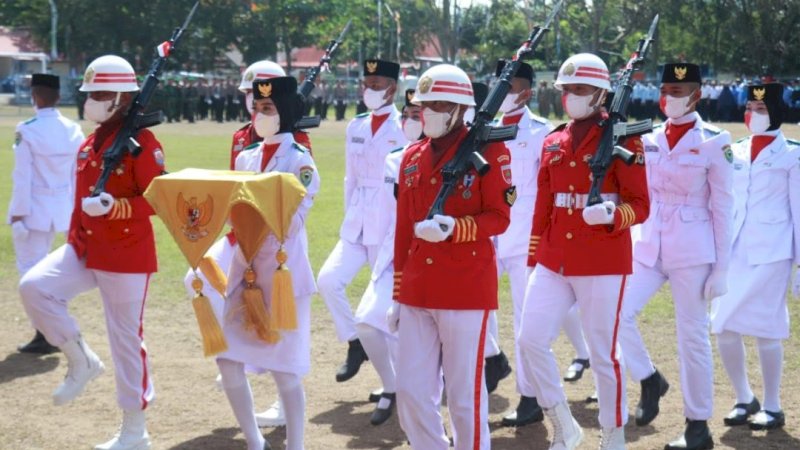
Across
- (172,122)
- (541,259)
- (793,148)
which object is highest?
(793,148)

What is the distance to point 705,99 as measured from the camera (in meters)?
48.6

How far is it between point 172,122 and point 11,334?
39.5 m

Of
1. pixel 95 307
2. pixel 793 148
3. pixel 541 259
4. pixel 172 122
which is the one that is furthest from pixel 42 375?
pixel 172 122

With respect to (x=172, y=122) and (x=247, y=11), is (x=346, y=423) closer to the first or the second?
(x=172, y=122)

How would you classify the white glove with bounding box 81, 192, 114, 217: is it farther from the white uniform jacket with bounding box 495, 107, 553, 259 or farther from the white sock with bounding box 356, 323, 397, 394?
the white uniform jacket with bounding box 495, 107, 553, 259

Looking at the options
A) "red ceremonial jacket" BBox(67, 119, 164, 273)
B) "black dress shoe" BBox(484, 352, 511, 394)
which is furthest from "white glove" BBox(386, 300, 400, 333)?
"black dress shoe" BBox(484, 352, 511, 394)

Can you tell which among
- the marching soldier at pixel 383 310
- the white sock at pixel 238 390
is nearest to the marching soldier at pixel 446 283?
the white sock at pixel 238 390

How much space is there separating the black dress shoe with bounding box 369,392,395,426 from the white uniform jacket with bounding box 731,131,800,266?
259cm

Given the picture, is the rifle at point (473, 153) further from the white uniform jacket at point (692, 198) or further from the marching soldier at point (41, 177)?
the marching soldier at point (41, 177)

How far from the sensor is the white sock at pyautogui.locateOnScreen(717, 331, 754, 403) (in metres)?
8.40

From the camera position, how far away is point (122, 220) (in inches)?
302

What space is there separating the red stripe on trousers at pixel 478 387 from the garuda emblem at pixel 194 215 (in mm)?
1514

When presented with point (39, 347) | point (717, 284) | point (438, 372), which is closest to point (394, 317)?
point (438, 372)

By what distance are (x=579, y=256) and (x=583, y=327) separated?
44 cm
